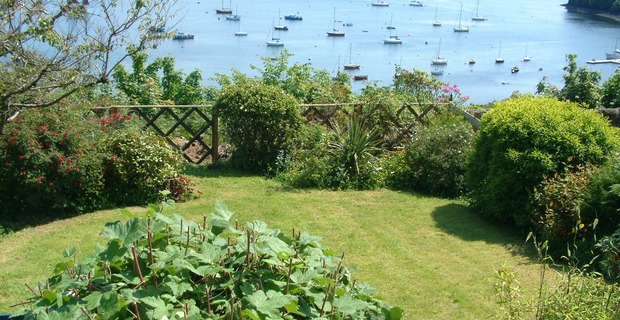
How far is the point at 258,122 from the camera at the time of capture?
11875mm

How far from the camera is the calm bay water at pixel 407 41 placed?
48.1 m

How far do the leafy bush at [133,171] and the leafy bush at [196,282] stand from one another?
6.83 metres

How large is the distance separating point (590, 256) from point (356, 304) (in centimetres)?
553

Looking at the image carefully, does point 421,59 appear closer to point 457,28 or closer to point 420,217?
point 457,28

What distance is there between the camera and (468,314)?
6305mm

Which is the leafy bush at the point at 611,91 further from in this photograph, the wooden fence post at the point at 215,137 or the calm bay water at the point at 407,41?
the calm bay water at the point at 407,41

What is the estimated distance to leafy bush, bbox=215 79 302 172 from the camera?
11.9 m

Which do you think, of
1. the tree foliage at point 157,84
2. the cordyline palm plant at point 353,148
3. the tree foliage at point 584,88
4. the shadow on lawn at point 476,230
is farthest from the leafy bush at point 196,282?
the tree foliage at point 584,88

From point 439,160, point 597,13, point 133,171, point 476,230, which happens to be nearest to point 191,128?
point 133,171

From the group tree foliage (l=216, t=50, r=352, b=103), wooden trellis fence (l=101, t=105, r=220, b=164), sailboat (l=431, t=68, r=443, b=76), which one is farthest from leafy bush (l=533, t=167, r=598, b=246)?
sailboat (l=431, t=68, r=443, b=76)

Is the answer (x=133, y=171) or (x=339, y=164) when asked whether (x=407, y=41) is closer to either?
(x=339, y=164)

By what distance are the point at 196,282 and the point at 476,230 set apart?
267 inches

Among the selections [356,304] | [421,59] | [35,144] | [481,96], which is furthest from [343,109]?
[421,59]

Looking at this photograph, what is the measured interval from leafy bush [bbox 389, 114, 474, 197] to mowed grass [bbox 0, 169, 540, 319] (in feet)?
1.42
